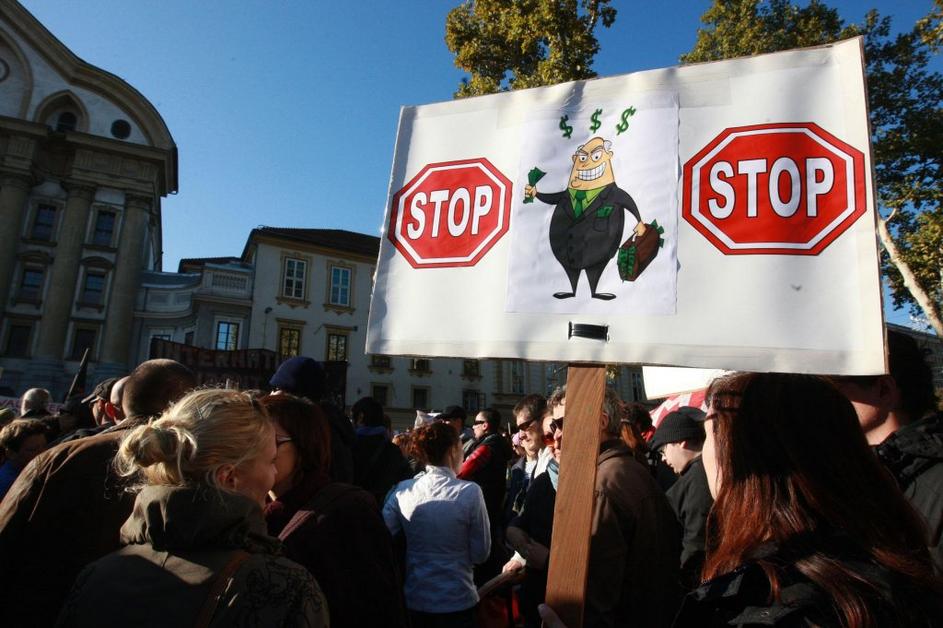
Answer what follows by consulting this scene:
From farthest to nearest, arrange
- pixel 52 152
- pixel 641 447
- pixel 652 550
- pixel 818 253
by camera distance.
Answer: pixel 52 152 → pixel 641 447 → pixel 652 550 → pixel 818 253

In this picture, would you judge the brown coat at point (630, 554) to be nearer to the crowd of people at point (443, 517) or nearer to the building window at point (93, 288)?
the crowd of people at point (443, 517)

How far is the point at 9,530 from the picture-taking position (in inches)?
81.7

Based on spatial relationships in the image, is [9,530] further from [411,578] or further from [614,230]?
[614,230]

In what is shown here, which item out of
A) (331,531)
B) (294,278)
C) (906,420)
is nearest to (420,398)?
(294,278)

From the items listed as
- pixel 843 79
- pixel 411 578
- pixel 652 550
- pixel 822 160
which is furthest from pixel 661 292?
pixel 411 578

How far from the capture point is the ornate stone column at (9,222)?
1024 inches

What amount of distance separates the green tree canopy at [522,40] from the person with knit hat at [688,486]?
1141 cm

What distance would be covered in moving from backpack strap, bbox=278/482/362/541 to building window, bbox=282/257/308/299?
30250 mm

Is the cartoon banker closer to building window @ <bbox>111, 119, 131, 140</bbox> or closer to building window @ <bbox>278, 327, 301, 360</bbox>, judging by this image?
building window @ <bbox>278, 327, 301, 360</bbox>

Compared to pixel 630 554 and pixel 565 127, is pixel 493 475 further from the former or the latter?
pixel 565 127

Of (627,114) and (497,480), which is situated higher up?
(627,114)

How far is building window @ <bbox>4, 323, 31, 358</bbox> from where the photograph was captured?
1029 inches

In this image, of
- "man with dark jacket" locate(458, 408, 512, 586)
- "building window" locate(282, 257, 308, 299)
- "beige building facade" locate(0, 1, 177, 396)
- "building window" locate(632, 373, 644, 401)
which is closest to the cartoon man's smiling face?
"man with dark jacket" locate(458, 408, 512, 586)

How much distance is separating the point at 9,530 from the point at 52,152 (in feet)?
110
